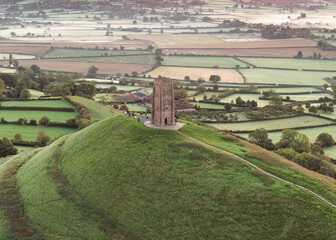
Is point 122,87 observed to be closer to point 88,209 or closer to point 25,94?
point 25,94

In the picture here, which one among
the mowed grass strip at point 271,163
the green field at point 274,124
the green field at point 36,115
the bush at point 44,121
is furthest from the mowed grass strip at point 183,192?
the green field at point 36,115

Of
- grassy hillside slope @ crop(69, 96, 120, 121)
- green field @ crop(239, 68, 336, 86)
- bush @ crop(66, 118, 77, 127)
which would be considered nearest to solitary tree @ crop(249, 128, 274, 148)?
grassy hillside slope @ crop(69, 96, 120, 121)

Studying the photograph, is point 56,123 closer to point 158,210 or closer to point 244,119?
point 244,119

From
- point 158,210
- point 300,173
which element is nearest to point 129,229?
point 158,210

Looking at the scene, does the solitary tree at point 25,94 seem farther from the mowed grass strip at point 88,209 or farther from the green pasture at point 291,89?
the green pasture at point 291,89

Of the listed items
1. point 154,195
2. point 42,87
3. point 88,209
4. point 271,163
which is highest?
point 271,163

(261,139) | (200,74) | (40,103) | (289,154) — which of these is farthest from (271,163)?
(200,74)

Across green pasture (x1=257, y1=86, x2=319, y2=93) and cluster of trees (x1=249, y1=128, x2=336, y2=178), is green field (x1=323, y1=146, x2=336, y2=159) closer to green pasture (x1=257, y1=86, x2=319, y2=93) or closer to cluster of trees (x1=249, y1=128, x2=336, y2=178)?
cluster of trees (x1=249, y1=128, x2=336, y2=178)
